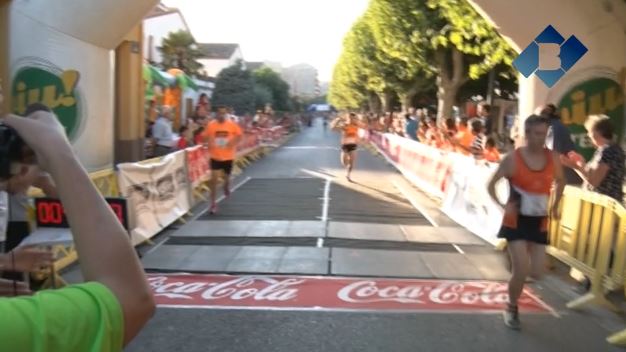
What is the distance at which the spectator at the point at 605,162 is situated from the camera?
6.37 meters

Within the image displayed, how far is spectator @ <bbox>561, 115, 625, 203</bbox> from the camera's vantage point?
6.37 m

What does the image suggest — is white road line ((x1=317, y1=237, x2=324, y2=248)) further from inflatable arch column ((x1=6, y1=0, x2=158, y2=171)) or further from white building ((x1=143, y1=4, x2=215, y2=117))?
white building ((x1=143, y1=4, x2=215, y2=117))

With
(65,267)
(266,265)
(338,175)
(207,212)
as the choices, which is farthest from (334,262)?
(338,175)

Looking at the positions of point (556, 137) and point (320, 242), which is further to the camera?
point (320, 242)

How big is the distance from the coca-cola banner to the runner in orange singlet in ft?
2.20

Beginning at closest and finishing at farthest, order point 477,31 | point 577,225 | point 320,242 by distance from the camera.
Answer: point 577,225 < point 320,242 < point 477,31

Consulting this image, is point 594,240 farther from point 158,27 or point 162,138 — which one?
point 158,27

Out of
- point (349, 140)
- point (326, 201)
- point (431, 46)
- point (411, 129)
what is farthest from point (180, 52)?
point (326, 201)

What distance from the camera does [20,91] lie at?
336 inches

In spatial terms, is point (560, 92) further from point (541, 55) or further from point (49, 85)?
point (49, 85)

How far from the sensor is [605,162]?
21.1ft

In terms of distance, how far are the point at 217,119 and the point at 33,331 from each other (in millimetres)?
10932

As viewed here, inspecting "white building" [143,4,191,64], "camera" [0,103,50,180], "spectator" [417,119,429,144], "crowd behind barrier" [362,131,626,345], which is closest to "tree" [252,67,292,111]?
"white building" [143,4,191,64]

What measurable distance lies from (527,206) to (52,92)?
662cm
